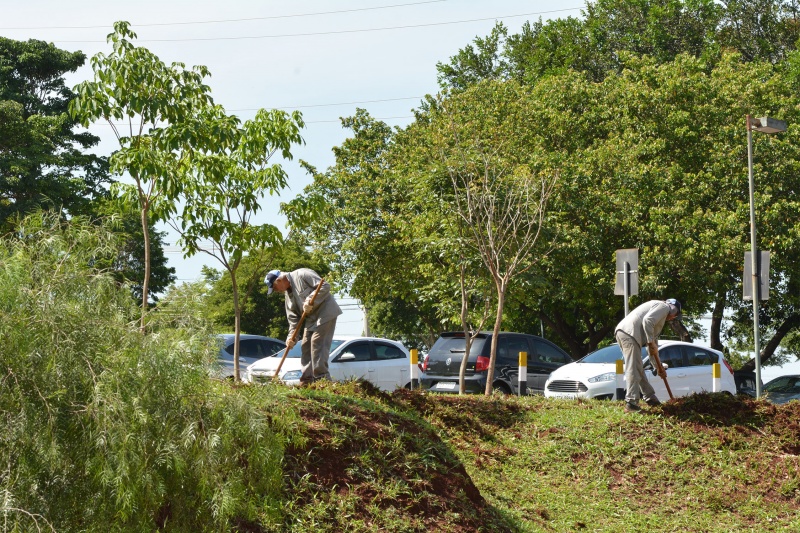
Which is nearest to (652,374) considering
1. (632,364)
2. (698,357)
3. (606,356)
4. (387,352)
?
(606,356)

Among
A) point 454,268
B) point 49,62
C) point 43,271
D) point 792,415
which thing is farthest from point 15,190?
point 43,271

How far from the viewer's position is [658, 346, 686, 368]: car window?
732 inches

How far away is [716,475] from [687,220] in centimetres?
1773

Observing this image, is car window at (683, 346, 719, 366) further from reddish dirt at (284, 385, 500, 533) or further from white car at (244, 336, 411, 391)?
reddish dirt at (284, 385, 500, 533)

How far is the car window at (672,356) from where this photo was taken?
61.0ft

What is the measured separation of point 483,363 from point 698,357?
13.0 feet

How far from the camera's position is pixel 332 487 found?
25.7 ft

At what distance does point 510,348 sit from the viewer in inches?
786

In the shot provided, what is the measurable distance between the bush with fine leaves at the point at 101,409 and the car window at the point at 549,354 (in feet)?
47.9

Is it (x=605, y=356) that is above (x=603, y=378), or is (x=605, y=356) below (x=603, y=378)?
above

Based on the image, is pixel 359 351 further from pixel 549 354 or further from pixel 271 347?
pixel 271 347

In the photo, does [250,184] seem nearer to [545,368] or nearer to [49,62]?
[545,368]

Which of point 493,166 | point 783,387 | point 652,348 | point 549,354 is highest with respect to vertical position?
point 493,166

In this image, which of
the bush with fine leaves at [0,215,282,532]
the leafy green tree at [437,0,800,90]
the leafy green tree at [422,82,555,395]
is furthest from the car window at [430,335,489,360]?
the leafy green tree at [437,0,800,90]
